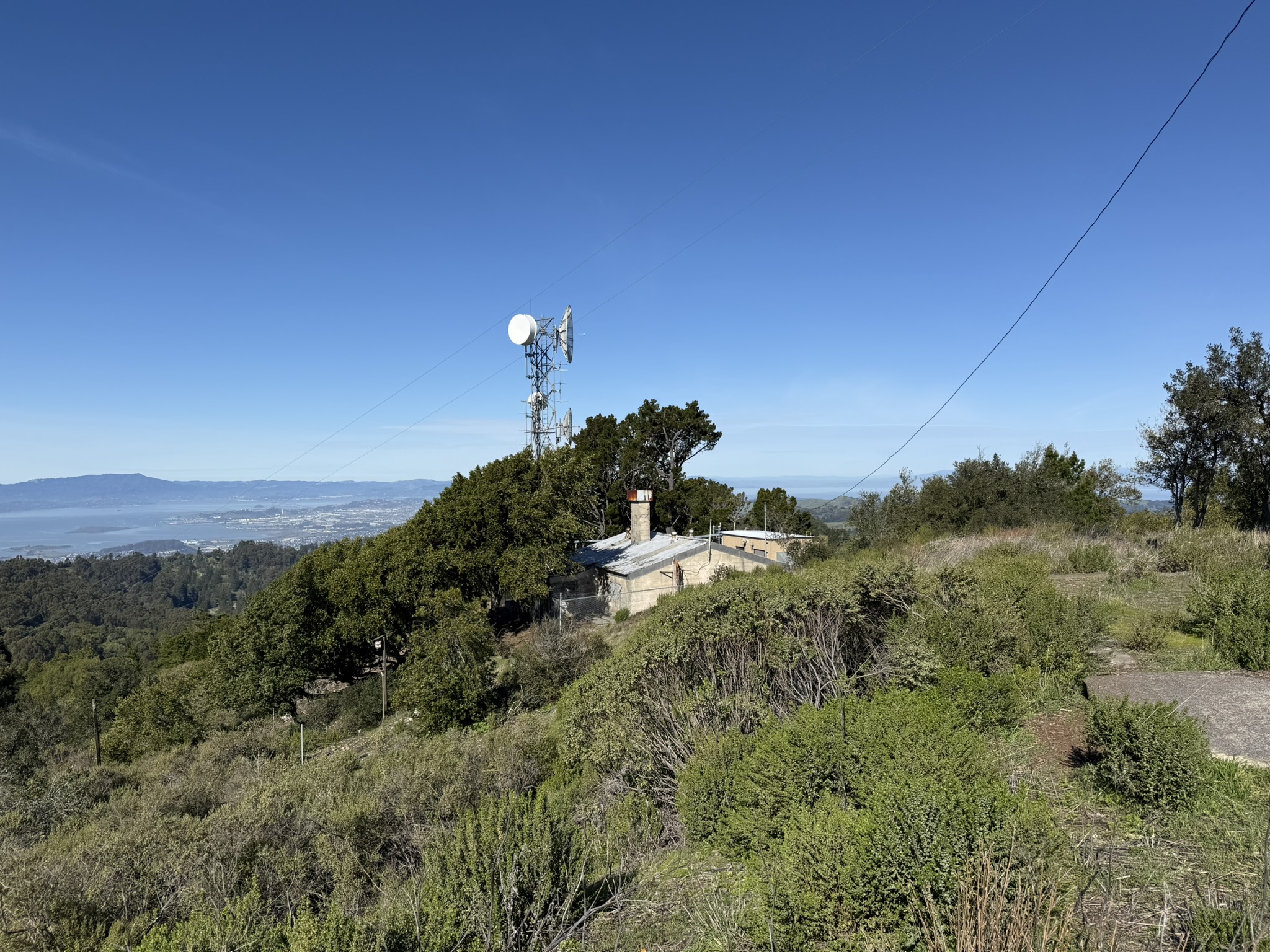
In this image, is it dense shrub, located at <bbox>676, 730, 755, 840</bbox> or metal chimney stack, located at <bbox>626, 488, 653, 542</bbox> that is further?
metal chimney stack, located at <bbox>626, 488, 653, 542</bbox>

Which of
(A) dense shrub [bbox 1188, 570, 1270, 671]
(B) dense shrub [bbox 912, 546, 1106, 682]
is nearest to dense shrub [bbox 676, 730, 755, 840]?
(B) dense shrub [bbox 912, 546, 1106, 682]

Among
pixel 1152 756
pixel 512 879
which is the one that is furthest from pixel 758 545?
pixel 512 879

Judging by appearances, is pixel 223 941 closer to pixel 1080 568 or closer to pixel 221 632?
pixel 1080 568

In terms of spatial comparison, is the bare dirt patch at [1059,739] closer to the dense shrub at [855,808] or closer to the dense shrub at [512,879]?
the dense shrub at [855,808]

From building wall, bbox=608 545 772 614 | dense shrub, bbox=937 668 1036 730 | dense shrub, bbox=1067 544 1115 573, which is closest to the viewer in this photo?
dense shrub, bbox=937 668 1036 730

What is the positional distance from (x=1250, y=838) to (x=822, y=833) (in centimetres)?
262

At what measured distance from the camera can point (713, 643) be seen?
23.9ft

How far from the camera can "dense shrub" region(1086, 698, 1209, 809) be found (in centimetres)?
425

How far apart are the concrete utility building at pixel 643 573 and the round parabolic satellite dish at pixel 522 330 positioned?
1202 cm

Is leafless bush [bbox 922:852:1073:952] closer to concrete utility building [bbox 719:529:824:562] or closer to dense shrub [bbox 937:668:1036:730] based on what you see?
dense shrub [bbox 937:668:1036:730]

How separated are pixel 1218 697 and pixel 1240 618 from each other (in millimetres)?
1916

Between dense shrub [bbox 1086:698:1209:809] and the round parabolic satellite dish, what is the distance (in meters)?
31.3

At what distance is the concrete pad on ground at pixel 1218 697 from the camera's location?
500 centimetres

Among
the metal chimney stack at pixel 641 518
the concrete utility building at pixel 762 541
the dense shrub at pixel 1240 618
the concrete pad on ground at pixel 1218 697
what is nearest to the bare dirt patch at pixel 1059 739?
the concrete pad on ground at pixel 1218 697
